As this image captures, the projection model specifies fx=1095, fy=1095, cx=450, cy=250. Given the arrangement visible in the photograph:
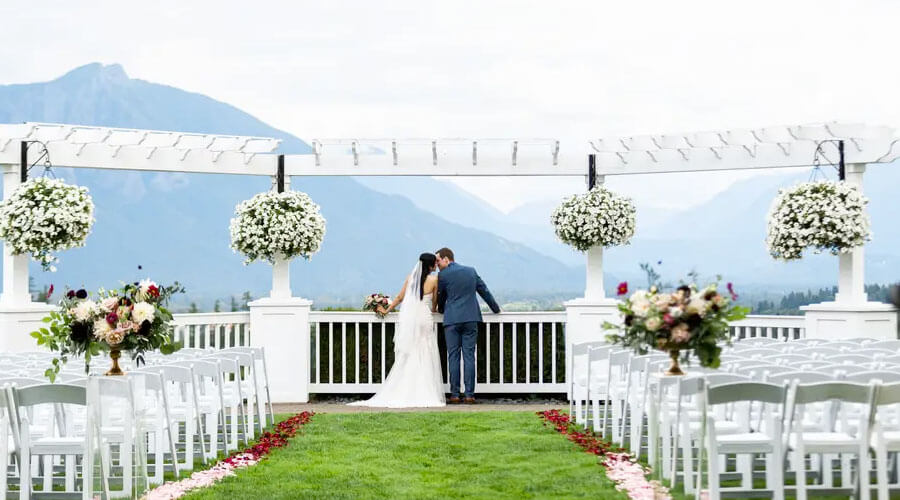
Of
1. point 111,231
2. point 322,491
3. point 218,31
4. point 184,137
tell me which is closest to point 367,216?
point 111,231

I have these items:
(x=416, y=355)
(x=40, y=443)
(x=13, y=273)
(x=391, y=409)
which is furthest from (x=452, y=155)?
(x=40, y=443)

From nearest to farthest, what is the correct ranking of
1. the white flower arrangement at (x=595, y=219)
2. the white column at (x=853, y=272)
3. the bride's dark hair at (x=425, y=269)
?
1. the white column at (x=853, y=272)
2. the bride's dark hair at (x=425, y=269)
3. the white flower arrangement at (x=595, y=219)

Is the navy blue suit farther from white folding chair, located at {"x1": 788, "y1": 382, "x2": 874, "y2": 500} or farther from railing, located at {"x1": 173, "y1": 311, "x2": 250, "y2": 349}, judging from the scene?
white folding chair, located at {"x1": 788, "y1": 382, "x2": 874, "y2": 500}

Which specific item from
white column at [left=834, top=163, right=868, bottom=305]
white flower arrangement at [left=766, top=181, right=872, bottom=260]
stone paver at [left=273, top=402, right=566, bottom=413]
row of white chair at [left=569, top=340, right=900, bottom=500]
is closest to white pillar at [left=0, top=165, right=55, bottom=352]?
stone paver at [left=273, top=402, right=566, bottom=413]

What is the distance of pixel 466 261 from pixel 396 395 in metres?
58.7

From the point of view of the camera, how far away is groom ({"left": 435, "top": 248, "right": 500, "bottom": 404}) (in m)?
12.4

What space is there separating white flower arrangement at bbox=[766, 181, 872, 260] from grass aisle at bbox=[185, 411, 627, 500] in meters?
3.56

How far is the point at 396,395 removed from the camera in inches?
490

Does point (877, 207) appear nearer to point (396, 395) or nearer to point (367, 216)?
point (367, 216)

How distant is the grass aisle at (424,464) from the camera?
697 centimetres

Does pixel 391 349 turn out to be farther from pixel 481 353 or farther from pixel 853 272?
pixel 853 272

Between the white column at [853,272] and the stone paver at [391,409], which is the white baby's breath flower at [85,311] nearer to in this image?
the stone paver at [391,409]

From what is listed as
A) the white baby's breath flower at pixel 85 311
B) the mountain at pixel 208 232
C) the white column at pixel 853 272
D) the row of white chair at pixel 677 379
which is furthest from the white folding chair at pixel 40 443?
the mountain at pixel 208 232

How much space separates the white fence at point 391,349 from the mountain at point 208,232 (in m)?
51.5
